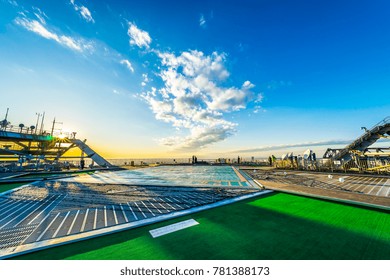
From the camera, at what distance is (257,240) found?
12.5 ft

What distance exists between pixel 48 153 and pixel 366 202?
50.6 meters

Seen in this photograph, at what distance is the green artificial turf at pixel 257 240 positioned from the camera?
10.7 feet

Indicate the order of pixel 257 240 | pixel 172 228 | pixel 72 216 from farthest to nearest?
pixel 72 216 < pixel 172 228 < pixel 257 240

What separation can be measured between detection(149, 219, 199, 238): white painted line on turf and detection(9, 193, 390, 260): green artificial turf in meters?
0.20

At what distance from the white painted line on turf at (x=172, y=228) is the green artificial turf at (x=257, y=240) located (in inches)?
7.9

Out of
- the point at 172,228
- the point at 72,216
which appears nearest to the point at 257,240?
the point at 172,228

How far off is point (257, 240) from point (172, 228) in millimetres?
2320

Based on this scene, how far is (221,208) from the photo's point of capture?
6.33 metres

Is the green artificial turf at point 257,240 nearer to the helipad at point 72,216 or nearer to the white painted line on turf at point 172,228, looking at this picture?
the white painted line on turf at point 172,228

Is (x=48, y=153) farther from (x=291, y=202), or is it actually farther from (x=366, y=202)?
(x=366, y=202)

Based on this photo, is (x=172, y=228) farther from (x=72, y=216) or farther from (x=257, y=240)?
(x=72, y=216)

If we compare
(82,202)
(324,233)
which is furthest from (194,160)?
(324,233)

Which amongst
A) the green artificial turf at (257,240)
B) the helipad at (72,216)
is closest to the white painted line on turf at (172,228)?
the green artificial turf at (257,240)

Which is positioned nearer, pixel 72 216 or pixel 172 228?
pixel 172 228
